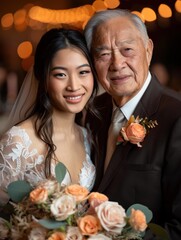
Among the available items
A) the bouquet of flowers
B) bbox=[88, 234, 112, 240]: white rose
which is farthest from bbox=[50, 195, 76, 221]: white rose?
bbox=[88, 234, 112, 240]: white rose

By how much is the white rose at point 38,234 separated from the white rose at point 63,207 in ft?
0.28

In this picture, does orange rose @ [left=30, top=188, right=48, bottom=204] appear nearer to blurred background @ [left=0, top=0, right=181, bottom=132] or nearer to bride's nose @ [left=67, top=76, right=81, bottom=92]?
bride's nose @ [left=67, top=76, right=81, bottom=92]

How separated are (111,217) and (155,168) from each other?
0.52 meters

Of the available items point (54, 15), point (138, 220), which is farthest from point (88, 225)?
point (54, 15)

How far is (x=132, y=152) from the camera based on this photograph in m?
2.03

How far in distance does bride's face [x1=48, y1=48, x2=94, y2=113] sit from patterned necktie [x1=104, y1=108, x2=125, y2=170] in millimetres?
195

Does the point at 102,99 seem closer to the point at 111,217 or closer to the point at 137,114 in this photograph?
the point at 137,114

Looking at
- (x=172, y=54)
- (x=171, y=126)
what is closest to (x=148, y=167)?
(x=171, y=126)

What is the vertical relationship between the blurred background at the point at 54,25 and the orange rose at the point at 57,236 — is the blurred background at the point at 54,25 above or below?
→ above

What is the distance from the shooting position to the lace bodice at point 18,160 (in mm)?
2027

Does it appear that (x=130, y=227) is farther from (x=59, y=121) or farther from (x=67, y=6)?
(x=67, y=6)

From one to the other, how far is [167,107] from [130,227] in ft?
2.28

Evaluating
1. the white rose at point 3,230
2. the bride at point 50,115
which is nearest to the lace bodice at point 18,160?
the bride at point 50,115

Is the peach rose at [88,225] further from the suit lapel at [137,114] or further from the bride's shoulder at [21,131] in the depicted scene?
the bride's shoulder at [21,131]
